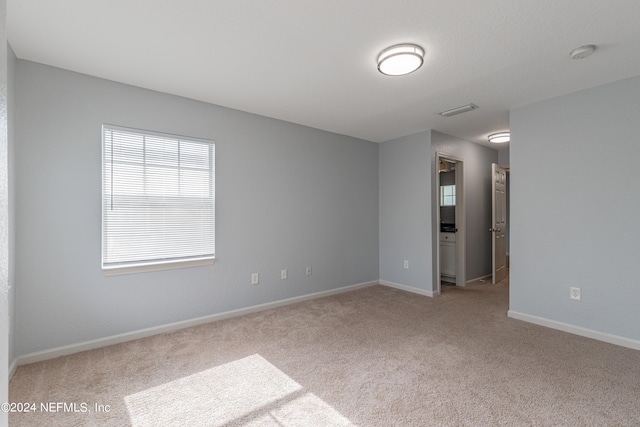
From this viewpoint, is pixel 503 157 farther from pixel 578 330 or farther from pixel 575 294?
pixel 578 330

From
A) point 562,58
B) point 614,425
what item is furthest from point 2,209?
point 562,58

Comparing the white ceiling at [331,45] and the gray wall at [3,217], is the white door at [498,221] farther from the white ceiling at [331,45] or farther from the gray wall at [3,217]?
the gray wall at [3,217]

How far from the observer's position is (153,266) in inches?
119

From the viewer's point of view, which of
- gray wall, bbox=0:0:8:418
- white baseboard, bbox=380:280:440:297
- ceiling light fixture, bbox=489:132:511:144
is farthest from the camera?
ceiling light fixture, bbox=489:132:511:144

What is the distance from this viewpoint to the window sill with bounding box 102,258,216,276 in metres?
2.82

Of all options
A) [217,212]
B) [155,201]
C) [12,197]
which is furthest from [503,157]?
[12,197]

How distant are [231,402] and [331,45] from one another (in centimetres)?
261

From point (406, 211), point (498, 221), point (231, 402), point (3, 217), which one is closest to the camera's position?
point (3, 217)

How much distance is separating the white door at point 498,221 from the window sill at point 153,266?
14.1ft

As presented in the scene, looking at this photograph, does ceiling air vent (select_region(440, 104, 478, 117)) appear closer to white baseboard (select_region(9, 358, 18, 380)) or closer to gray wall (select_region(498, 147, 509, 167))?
gray wall (select_region(498, 147, 509, 167))

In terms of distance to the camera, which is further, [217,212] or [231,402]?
[217,212]

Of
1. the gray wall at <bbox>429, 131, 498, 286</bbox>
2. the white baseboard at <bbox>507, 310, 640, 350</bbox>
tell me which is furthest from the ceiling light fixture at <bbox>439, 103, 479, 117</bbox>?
the white baseboard at <bbox>507, 310, 640, 350</bbox>

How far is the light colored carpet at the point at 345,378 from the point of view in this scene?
1823 millimetres

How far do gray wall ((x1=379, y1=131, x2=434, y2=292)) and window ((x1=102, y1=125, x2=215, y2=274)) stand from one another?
2.88 meters
